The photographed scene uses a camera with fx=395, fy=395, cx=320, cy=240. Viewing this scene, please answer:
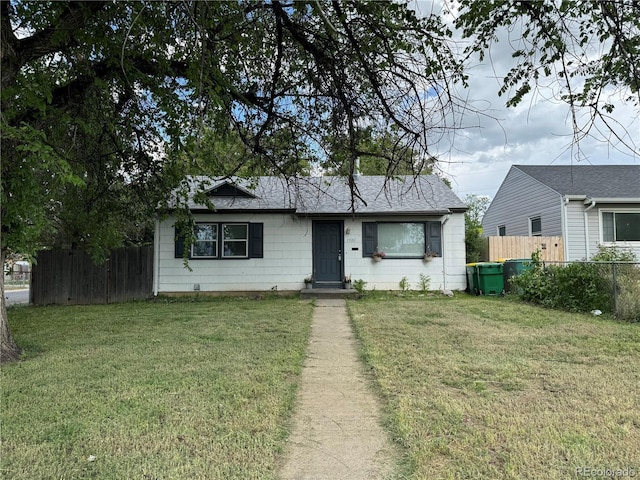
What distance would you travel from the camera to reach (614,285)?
720 cm

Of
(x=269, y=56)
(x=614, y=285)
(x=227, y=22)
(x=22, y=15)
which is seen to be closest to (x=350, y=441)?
(x=227, y=22)

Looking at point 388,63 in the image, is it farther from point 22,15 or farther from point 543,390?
point 22,15

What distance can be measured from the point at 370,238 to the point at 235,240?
13.6ft

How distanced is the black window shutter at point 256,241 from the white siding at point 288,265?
143 millimetres

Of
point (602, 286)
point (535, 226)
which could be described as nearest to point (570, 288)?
point (602, 286)

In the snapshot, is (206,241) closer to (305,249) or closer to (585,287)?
(305,249)

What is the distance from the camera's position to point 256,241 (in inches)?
472

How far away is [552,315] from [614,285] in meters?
1.18

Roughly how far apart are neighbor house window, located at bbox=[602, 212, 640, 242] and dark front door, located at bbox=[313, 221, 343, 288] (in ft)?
30.1

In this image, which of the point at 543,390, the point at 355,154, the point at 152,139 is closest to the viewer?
the point at 543,390

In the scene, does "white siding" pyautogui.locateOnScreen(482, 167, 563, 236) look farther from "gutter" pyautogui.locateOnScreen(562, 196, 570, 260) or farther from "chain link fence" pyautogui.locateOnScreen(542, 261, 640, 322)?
"chain link fence" pyautogui.locateOnScreen(542, 261, 640, 322)

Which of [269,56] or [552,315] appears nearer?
[269,56]

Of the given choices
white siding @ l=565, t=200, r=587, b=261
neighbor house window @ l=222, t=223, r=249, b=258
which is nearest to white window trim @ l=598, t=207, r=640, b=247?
white siding @ l=565, t=200, r=587, b=261

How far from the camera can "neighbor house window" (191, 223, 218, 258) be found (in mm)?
12047
